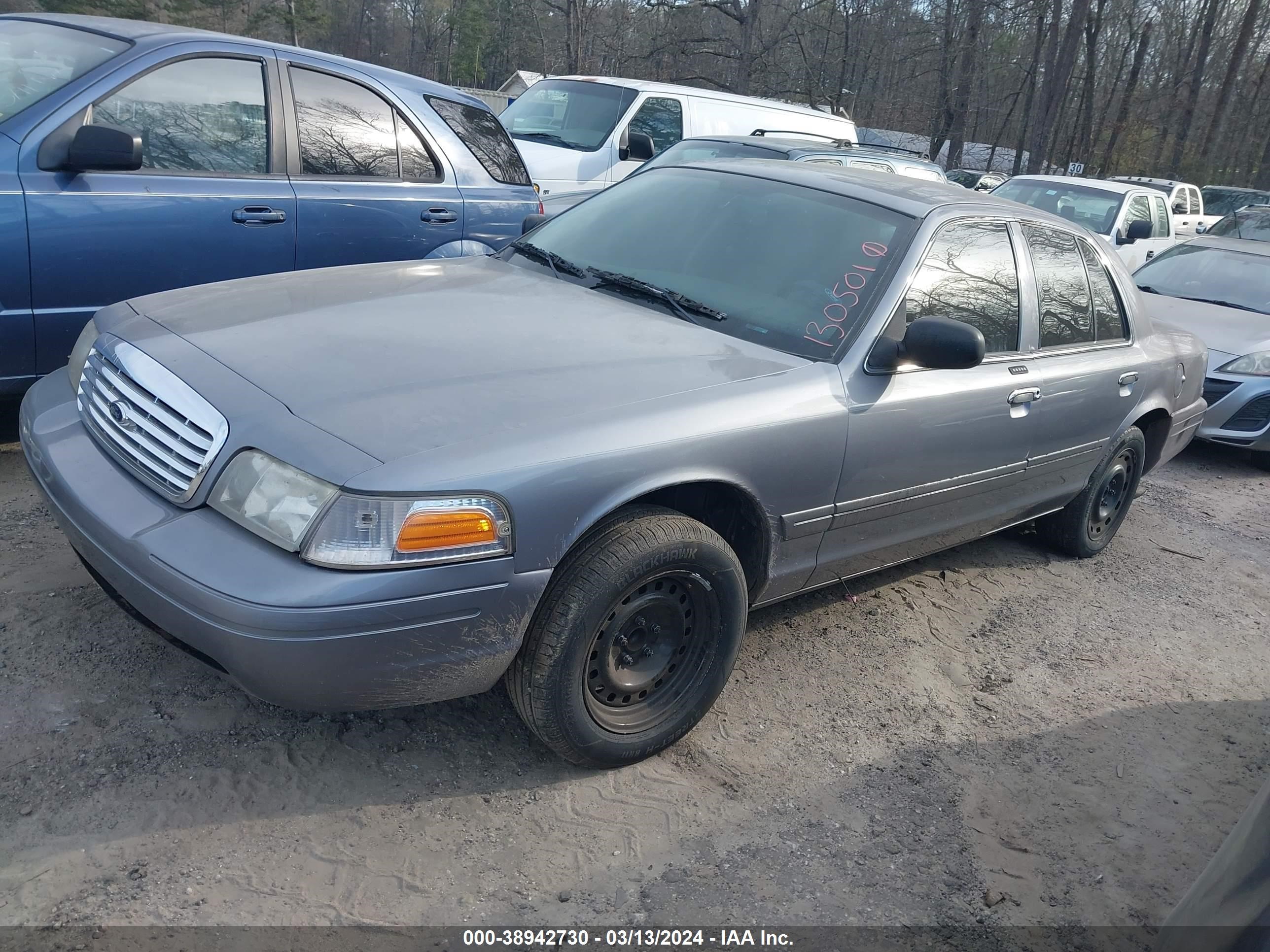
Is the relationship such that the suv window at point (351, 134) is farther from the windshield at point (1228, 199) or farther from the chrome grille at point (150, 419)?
the windshield at point (1228, 199)

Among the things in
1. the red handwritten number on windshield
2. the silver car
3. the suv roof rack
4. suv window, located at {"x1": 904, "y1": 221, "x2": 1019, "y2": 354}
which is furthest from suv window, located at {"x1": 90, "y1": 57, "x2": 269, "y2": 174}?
the suv roof rack

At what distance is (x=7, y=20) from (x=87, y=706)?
3.76 meters

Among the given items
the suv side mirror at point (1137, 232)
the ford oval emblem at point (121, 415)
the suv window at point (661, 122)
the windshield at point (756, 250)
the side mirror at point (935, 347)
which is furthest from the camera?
the suv side mirror at point (1137, 232)

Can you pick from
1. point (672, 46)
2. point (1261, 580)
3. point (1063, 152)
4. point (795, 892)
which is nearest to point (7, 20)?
point (795, 892)

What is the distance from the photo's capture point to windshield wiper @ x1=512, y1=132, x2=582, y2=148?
10.1 metres

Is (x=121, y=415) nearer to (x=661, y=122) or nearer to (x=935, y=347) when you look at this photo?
(x=935, y=347)

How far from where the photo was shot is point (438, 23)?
64.2 meters

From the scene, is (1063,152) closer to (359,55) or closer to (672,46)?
(672,46)

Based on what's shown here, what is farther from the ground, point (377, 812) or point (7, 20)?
point (7, 20)

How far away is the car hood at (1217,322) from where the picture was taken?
7609mm

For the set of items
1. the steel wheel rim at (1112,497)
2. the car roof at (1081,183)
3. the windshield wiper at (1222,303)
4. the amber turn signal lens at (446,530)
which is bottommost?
the steel wheel rim at (1112,497)

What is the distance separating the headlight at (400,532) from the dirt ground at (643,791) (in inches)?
30.0

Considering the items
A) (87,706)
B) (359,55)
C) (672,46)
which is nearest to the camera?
(87,706)

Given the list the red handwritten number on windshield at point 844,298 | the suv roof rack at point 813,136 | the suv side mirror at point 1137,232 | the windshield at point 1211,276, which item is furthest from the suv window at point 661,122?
the red handwritten number on windshield at point 844,298
